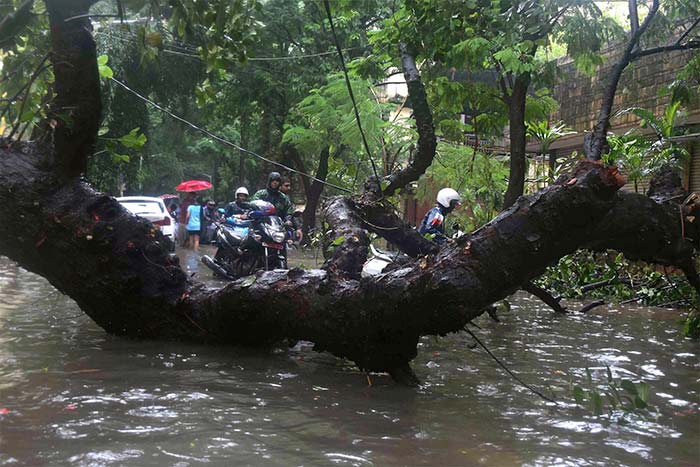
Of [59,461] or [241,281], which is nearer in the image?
[59,461]

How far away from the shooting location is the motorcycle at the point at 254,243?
392 inches

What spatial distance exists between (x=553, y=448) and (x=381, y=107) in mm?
15693

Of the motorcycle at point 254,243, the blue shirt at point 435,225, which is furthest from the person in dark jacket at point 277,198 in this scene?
the blue shirt at point 435,225

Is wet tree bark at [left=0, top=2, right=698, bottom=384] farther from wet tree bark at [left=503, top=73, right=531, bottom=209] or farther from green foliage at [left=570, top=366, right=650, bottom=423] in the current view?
wet tree bark at [left=503, top=73, right=531, bottom=209]

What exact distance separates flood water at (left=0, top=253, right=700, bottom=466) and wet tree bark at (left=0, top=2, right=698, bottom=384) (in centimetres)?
26

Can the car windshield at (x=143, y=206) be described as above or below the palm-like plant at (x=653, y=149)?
below

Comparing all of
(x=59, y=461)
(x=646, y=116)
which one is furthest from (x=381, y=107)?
(x=59, y=461)

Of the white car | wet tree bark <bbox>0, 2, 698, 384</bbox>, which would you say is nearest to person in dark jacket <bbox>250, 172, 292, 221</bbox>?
wet tree bark <bbox>0, 2, 698, 384</bbox>

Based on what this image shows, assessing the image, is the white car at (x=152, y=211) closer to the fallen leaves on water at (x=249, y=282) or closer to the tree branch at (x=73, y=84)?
the tree branch at (x=73, y=84)

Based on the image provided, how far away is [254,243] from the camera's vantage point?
10.1 m

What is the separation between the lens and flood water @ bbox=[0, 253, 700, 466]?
3.14 metres

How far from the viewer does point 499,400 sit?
4211 millimetres

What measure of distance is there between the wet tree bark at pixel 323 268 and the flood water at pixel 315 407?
0.26m

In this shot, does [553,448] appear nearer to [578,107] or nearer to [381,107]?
[578,107]
